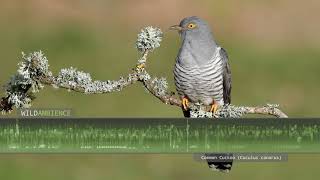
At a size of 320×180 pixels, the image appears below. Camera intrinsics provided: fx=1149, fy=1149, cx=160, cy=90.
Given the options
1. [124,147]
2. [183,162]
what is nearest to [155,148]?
[124,147]

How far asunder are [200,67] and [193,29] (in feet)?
0.41

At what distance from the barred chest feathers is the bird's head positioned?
0.10m

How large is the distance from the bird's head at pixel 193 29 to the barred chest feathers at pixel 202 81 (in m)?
0.10

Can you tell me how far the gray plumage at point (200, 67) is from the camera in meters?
3.39

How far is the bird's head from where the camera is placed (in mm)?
3364

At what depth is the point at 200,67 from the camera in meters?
3.45

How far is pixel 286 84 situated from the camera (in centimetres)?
856

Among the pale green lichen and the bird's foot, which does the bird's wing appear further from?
the pale green lichen

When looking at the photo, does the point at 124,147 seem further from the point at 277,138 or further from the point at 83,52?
the point at 83,52

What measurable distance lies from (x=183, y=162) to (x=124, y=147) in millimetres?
3602

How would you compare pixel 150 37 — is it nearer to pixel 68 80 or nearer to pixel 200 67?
pixel 68 80

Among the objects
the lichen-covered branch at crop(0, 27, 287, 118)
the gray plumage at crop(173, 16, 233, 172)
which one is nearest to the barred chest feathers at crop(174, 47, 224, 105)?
the gray plumage at crop(173, 16, 233, 172)

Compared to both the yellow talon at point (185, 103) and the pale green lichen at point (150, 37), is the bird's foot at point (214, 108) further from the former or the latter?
the pale green lichen at point (150, 37)

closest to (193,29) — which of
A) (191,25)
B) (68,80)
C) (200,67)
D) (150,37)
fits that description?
(191,25)
